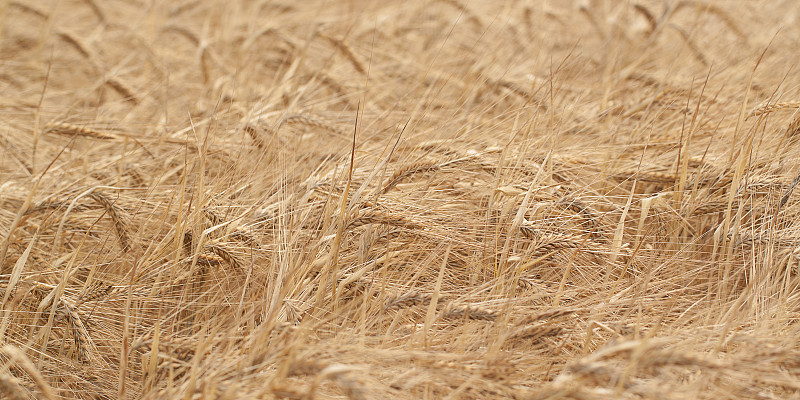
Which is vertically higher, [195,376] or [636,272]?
[636,272]

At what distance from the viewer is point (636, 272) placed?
4.81 ft

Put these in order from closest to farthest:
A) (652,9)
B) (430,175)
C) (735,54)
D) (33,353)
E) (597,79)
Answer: (33,353), (430,175), (597,79), (735,54), (652,9)

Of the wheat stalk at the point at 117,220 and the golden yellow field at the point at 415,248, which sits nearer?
the golden yellow field at the point at 415,248

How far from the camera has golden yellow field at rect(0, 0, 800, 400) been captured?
3.71ft

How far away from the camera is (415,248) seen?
1521 mm

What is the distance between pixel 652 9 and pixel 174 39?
7.49 ft

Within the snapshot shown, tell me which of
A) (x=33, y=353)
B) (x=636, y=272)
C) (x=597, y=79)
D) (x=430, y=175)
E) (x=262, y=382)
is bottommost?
(x=33, y=353)

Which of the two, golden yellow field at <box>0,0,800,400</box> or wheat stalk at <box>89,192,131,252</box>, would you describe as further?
wheat stalk at <box>89,192,131,252</box>

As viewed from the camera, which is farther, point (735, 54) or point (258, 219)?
point (735, 54)

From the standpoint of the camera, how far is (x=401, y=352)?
3.67 ft

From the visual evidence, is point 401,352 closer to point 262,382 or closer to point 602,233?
point 262,382

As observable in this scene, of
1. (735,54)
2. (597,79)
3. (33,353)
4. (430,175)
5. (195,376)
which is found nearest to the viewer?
(195,376)

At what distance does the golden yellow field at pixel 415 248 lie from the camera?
3.71ft

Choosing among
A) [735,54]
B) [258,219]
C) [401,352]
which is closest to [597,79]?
[735,54]
